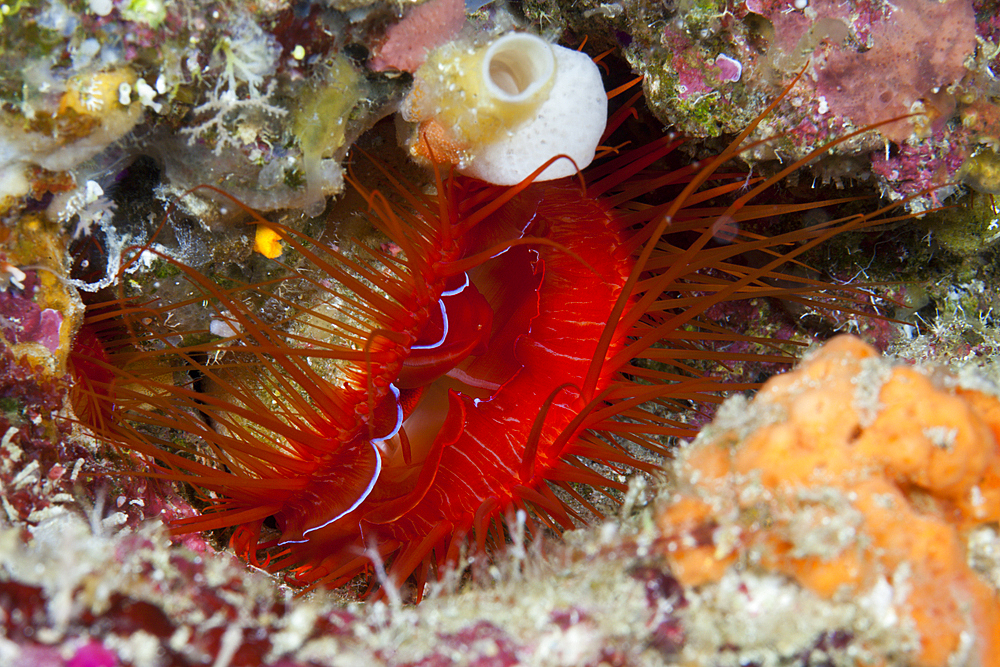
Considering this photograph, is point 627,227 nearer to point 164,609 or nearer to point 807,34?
point 807,34

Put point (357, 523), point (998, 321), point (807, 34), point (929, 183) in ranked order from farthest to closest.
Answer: point (998, 321) → point (357, 523) → point (929, 183) → point (807, 34)

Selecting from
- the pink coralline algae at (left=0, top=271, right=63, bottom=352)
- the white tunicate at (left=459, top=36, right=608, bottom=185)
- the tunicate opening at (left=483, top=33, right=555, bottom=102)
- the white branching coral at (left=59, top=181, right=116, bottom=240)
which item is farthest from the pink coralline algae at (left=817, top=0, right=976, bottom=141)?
the pink coralline algae at (left=0, top=271, right=63, bottom=352)

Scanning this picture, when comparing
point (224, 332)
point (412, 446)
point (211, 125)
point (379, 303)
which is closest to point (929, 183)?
point (379, 303)

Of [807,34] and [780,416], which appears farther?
[807,34]

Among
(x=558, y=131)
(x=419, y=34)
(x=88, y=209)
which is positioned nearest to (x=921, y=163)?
(x=558, y=131)

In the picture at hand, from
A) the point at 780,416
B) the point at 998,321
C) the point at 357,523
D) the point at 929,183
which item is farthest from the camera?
the point at 998,321

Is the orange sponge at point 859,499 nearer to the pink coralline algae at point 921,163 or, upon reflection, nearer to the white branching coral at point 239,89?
the pink coralline algae at point 921,163

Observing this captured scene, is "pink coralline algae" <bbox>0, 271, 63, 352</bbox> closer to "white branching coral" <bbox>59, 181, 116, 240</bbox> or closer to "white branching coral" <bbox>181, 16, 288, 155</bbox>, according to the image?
"white branching coral" <bbox>59, 181, 116, 240</bbox>
